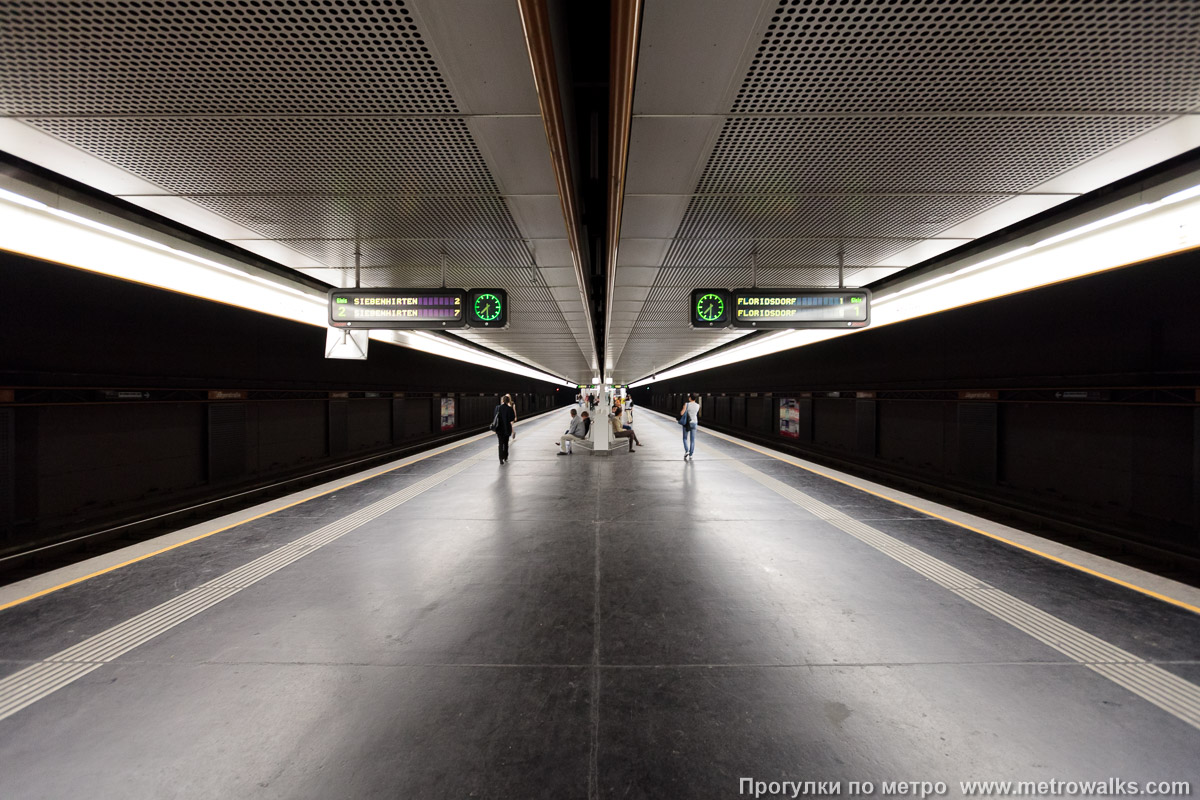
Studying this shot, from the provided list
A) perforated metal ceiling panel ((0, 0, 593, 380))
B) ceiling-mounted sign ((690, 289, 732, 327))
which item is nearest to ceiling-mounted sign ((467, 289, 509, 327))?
perforated metal ceiling panel ((0, 0, 593, 380))

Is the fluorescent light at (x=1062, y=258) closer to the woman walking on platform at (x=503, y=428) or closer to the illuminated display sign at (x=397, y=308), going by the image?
the illuminated display sign at (x=397, y=308)

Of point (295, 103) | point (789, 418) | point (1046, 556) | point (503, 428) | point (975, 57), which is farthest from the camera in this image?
point (789, 418)

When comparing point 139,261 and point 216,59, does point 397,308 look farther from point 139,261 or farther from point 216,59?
point 216,59

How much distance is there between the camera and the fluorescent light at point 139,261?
3.29 meters

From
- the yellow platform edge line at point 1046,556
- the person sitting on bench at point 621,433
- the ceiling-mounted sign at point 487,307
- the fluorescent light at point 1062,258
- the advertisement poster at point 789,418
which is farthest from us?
the advertisement poster at point 789,418

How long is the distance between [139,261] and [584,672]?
18.5ft

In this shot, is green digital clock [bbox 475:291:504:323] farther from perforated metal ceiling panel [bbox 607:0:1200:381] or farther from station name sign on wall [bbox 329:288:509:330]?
perforated metal ceiling panel [bbox 607:0:1200:381]

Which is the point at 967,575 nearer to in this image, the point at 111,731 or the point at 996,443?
the point at 996,443

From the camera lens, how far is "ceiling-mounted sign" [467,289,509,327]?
5.36 meters

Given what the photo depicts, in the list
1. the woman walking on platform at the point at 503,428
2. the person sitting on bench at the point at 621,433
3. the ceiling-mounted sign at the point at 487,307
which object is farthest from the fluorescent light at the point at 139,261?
the person sitting on bench at the point at 621,433

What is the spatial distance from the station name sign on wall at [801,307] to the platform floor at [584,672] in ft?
8.81

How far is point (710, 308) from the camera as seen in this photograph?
18.5 ft

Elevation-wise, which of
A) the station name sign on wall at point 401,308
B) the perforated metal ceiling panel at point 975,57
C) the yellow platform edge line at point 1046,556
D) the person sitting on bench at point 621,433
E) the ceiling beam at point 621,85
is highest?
the perforated metal ceiling panel at point 975,57

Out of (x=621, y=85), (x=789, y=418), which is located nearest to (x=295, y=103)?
(x=621, y=85)
